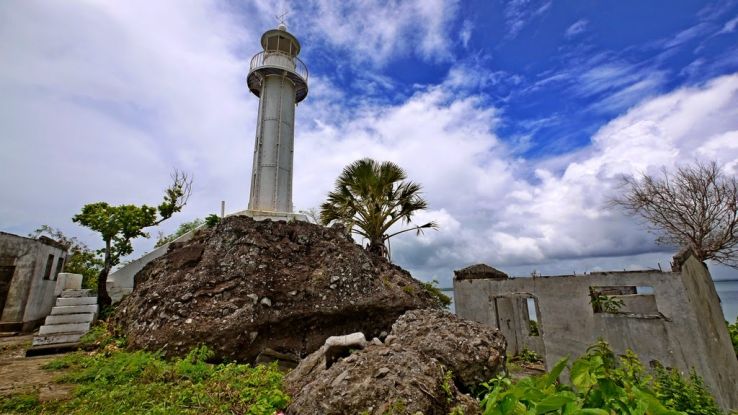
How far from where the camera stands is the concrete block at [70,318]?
8.55 m

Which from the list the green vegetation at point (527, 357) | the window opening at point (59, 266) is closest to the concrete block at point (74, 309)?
the window opening at point (59, 266)

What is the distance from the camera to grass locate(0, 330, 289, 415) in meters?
4.29

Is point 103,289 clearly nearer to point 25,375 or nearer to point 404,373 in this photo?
point 25,375

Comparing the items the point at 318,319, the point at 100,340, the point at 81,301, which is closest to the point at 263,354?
the point at 318,319

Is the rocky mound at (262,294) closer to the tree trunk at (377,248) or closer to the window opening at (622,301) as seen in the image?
the tree trunk at (377,248)

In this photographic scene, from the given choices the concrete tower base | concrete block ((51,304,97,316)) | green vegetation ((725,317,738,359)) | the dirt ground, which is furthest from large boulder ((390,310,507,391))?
green vegetation ((725,317,738,359))

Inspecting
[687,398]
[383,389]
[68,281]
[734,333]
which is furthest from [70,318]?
[734,333]

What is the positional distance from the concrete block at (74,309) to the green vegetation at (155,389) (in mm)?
3016

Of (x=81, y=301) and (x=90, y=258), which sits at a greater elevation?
(x=90, y=258)

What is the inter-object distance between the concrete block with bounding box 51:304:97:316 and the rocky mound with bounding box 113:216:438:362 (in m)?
0.93

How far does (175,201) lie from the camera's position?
478 inches

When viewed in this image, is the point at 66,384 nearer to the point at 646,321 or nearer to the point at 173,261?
the point at 173,261

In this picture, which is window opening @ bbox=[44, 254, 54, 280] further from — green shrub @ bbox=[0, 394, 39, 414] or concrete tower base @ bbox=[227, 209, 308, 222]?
green shrub @ bbox=[0, 394, 39, 414]

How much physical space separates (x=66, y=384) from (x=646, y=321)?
1093 cm
